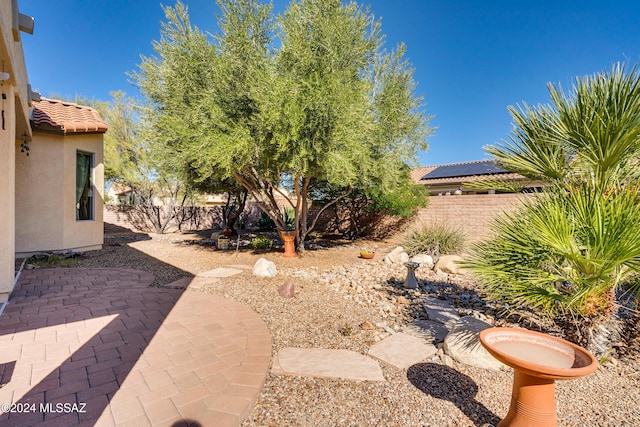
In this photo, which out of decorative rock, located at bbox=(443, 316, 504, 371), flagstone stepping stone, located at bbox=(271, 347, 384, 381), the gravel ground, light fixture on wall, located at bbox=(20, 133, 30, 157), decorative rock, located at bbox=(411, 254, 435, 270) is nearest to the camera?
the gravel ground

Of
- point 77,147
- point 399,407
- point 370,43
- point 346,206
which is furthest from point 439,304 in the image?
point 77,147

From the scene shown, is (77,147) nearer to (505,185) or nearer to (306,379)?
(306,379)

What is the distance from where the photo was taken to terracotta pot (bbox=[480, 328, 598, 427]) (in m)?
1.91

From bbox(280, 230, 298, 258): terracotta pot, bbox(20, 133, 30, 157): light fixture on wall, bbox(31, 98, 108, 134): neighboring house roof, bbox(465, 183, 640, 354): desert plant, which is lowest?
bbox(280, 230, 298, 258): terracotta pot

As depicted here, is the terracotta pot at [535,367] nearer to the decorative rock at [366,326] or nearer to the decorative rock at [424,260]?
the decorative rock at [366,326]

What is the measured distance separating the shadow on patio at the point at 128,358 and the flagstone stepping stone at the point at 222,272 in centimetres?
157

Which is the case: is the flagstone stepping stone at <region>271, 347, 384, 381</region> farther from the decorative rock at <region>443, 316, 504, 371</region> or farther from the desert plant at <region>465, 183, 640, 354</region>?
the desert plant at <region>465, 183, 640, 354</region>

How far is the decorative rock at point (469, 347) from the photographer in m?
3.17

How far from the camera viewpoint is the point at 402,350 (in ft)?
11.8

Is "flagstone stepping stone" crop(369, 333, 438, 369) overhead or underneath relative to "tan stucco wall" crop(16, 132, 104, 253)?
underneath

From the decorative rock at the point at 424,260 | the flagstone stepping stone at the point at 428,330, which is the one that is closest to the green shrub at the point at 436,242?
the decorative rock at the point at 424,260

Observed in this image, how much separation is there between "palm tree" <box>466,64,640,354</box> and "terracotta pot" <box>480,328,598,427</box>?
16.5 inches

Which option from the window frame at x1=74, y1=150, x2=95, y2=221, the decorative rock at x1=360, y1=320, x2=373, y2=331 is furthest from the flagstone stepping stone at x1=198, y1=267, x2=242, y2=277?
the window frame at x1=74, y1=150, x2=95, y2=221

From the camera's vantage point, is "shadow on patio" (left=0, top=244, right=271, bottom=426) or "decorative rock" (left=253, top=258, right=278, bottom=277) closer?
"shadow on patio" (left=0, top=244, right=271, bottom=426)
